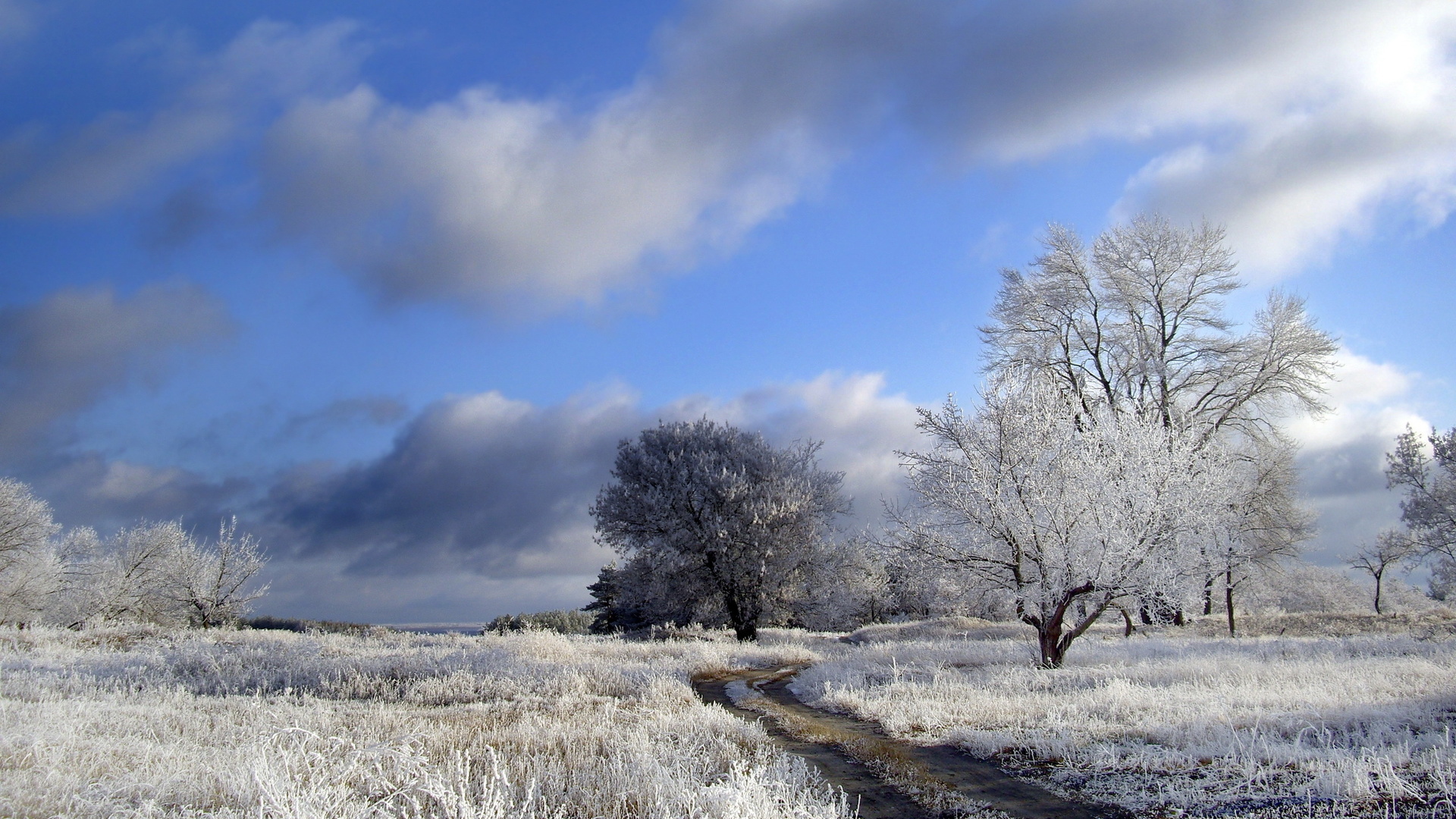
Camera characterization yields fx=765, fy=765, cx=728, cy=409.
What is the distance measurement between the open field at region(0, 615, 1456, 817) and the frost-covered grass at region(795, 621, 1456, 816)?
0.15 feet

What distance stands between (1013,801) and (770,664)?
14293 mm

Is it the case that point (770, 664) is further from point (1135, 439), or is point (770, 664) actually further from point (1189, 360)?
point (1189, 360)

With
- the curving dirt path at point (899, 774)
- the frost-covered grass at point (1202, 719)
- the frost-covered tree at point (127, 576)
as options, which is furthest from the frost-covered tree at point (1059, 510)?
the frost-covered tree at point (127, 576)

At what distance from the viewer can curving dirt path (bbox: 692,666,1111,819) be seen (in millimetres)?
7078

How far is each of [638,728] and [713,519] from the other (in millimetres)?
19244

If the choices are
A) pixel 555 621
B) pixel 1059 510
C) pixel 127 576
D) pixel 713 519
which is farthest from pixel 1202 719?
pixel 127 576

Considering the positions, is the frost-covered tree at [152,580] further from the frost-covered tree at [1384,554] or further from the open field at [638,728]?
the frost-covered tree at [1384,554]

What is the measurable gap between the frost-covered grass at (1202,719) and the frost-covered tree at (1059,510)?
1.68m

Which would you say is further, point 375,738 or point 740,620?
point 740,620

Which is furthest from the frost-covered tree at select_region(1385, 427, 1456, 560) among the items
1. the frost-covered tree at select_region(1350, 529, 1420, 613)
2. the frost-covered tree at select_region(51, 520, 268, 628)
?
the frost-covered tree at select_region(51, 520, 268, 628)

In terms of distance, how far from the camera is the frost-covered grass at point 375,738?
5.90 m

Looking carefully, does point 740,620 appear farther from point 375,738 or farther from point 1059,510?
point 375,738

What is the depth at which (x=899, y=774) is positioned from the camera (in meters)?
8.18

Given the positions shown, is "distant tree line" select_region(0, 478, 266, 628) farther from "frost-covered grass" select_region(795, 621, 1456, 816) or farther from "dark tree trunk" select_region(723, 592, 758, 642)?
"frost-covered grass" select_region(795, 621, 1456, 816)
